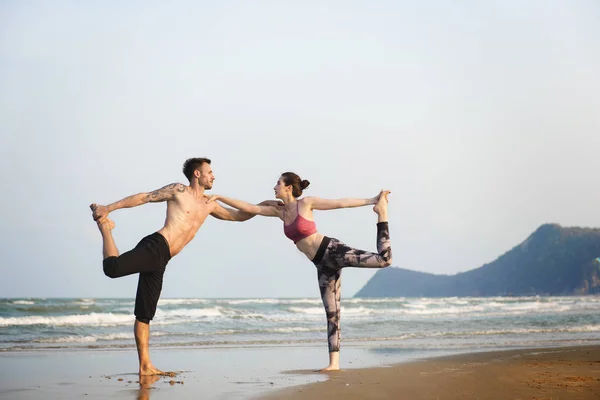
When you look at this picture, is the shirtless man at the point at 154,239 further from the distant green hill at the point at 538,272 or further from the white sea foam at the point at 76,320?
the distant green hill at the point at 538,272

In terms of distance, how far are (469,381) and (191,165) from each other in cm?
351

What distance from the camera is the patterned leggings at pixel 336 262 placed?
24.4ft

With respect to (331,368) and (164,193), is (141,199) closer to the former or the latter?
(164,193)

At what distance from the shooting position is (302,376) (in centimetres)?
720

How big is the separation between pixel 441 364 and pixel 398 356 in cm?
142

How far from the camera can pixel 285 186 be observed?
7641 millimetres

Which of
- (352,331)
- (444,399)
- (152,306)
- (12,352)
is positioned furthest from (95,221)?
(352,331)

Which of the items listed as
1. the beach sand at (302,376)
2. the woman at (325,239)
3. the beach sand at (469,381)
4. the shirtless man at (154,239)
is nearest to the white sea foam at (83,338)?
the beach sand at (302,376)

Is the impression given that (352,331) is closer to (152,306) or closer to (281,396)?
(152,306)

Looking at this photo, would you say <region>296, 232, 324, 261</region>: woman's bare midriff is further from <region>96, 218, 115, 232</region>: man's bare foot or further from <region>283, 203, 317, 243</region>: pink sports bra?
<region>96, 218, 115, 232</region>: man's bare foot

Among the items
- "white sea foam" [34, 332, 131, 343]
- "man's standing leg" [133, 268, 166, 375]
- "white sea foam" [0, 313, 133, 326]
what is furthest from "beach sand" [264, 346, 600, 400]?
"white sea foam" [0, 313, 133, 326]

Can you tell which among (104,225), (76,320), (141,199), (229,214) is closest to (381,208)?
(229,214)

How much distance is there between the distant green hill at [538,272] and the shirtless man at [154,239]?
7749 centimetres

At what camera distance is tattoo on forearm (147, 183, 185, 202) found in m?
7.63
